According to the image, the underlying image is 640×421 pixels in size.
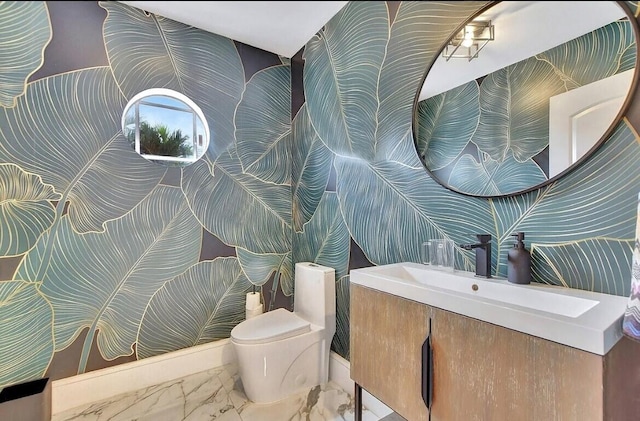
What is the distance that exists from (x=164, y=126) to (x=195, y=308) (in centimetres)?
125

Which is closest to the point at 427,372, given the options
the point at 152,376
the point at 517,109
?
the point at 517,109

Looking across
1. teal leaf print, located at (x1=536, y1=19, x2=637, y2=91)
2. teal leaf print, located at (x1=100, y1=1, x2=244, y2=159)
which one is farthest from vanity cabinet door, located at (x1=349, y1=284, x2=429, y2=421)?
teal leaf print, located at (x1=100, y1=1, x2=244, y2=159)

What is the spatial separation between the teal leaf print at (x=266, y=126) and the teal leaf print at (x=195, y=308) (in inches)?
30.2

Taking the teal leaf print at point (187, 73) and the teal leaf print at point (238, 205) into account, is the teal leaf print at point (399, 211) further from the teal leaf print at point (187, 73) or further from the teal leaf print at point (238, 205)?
the teal leaf print at point (187, 73)

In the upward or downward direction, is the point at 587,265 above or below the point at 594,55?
below

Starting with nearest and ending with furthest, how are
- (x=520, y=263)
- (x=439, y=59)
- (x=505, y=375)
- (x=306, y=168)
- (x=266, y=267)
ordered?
1. (x=505, y=375)
2. (x=520, y=263)
3. (x=439, y=59)
4. (x=306, y=168)
5. (x=266, y=267)

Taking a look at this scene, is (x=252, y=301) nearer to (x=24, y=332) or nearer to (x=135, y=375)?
(x=135, y=375)

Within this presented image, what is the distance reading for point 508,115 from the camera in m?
1.16

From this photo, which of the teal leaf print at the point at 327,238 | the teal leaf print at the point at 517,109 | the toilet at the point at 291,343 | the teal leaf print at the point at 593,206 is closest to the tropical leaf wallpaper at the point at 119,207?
the teal leaf print at the point at 327,238

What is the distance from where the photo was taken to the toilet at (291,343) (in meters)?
1.69

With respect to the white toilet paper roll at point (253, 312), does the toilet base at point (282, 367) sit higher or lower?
lower

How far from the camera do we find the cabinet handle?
1.01 meters

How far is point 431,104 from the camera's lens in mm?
1388

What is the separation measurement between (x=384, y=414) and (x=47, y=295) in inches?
78.1
